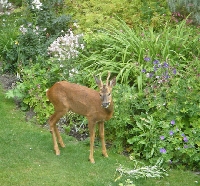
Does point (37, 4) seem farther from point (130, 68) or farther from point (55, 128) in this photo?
point (55, 128)

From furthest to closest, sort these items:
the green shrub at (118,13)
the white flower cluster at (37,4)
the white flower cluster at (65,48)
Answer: the green shrub at (118,13) → the white flower cluster at (37,4) → the white flower cluster at (65,48)

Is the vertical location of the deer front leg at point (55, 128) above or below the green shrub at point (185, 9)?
below

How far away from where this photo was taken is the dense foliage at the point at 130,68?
6.95 metres

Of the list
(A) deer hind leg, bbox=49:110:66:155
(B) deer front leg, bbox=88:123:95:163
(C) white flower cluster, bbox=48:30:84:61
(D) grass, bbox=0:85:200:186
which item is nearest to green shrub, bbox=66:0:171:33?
(C) white flower cluster, bbox=48:30:84:61

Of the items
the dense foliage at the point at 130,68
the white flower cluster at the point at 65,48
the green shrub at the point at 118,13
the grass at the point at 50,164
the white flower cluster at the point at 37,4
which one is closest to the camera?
the grass at the point at 50,164

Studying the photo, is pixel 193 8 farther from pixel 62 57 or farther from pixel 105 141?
pixel 105 141

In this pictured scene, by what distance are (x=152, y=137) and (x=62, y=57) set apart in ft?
8.66

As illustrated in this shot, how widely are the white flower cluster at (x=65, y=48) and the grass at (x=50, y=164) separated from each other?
174cm

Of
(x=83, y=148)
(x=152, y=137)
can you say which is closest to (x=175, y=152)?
(x=152, y=137)

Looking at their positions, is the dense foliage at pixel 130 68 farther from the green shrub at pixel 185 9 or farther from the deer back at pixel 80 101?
the deer back at pixel 80 101

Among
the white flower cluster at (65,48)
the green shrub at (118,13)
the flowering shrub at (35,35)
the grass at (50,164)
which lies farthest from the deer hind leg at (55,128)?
the green shrub at (118,13)

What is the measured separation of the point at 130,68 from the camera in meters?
8.12

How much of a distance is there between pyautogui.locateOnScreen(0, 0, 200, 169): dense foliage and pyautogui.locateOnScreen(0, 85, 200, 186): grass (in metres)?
0.39

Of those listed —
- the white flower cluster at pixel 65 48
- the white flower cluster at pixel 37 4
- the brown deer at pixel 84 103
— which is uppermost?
the white flower cluster at pixel 37 4
